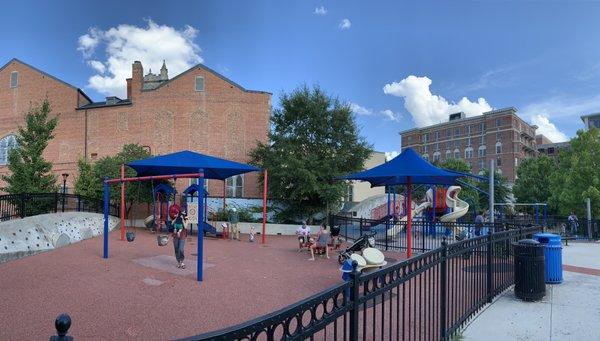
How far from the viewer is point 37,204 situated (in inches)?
744

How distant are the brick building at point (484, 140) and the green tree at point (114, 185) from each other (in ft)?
224

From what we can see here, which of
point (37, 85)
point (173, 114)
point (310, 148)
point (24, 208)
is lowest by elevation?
point (24, 208)

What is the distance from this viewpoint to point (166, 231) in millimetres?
20688

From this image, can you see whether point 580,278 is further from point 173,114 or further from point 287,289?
point 173,114

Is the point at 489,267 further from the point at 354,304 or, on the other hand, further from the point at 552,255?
the point at 354,304

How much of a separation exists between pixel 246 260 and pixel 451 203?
553 inches

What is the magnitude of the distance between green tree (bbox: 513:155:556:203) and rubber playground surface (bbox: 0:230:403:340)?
4004 centimetres

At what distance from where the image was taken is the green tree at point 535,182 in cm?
4591

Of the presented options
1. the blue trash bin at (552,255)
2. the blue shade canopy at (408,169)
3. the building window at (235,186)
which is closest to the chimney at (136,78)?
the building window at (235,186)

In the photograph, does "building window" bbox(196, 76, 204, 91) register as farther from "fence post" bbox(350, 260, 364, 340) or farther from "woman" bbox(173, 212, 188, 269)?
"fence post" bbox(350, 260, 364, 340)

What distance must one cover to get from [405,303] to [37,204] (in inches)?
720

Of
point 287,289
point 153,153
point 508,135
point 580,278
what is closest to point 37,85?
point 153,153

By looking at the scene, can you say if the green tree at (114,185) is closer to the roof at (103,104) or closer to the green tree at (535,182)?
the roof at (103,104)

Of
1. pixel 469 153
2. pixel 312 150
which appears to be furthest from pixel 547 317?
pixel 469 153
